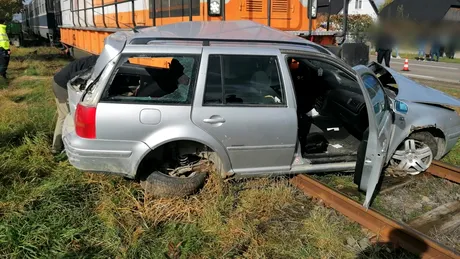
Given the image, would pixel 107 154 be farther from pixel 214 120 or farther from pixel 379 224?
pixel 379 224

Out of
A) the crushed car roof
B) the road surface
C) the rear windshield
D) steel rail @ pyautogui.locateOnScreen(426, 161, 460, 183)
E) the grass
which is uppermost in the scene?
the crushed car roof

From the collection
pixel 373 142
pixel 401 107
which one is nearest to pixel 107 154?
pixel 373 142

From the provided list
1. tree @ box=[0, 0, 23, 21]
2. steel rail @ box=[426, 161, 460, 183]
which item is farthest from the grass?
tree @ box=[0, 0, 23, 21]

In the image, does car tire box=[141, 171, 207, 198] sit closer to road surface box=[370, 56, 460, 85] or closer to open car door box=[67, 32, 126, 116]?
open car door box=[67, 32, 126, 116]

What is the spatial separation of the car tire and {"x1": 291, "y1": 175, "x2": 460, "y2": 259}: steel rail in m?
1.17

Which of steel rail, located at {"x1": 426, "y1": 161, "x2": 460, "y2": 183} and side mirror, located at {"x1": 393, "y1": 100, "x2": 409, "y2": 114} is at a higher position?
side mirror, located at {"x1": 393, "y1": 100, "x2": 409, "y2": 114}

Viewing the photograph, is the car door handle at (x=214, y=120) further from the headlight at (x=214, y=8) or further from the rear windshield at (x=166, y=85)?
the headlight at (x=214, y=8)

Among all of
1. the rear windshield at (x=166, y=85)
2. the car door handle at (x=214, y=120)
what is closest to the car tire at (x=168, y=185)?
the car door handle at (x=214, y=120)

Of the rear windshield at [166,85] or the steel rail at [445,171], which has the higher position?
the rear windshield at [166,85]

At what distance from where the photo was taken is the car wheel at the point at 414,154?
450 cm

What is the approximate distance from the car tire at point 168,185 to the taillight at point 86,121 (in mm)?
701

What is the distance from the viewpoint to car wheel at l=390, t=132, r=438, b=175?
14.8 ft

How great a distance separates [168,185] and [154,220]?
0.36 meters

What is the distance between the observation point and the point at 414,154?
4523 mm
